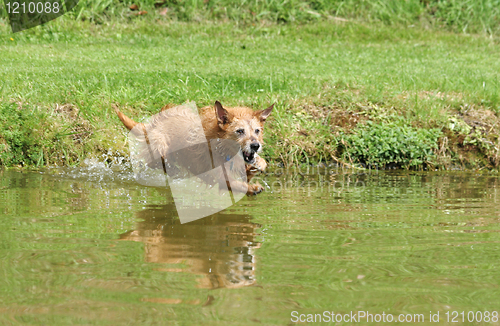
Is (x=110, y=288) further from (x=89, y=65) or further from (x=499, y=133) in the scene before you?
(x=89, y=65)

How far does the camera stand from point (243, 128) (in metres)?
6.04

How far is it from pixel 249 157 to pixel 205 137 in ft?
2.02

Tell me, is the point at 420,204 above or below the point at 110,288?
below

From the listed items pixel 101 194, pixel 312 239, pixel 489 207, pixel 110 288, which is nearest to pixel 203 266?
pixel 110 288

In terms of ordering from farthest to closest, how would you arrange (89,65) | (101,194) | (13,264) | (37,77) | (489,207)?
1. (89,65)
2. (37,77)
3. (101,194)
4. (489,207)
5. (13,264)

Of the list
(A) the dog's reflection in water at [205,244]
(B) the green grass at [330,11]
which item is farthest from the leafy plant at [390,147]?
(B) the green grass at [330,11]

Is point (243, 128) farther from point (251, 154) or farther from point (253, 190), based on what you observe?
point (253, 190)

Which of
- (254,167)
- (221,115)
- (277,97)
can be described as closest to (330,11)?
(277,97)

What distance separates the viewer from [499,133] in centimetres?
877

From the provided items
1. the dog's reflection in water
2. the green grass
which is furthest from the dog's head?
the green grass

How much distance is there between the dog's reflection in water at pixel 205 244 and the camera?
337 centimetres

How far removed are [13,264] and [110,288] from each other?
0.75 metres

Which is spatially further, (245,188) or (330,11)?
(330,11)

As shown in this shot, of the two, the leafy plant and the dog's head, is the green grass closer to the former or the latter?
the leafy plant
